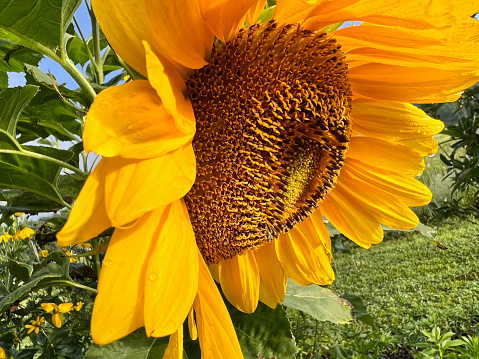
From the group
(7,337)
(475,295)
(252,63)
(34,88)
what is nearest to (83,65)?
(34,88)

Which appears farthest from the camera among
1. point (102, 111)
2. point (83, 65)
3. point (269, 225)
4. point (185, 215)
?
point (83, 65)

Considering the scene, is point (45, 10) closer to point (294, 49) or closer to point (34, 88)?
point (34, 88)

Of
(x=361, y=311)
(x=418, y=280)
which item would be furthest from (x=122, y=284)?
(x=418, y=280)

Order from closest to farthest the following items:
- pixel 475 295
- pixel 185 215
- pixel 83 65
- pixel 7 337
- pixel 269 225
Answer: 1. pixel 185 215
2. pixel 269 225
3. pixel 83 65
4. pixel 7 337
5. pixel 475 295

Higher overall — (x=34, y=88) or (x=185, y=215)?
(x=34, y=88)

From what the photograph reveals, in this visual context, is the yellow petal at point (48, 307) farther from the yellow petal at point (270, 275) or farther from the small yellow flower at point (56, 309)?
the yellow petal at point (270, 275)
